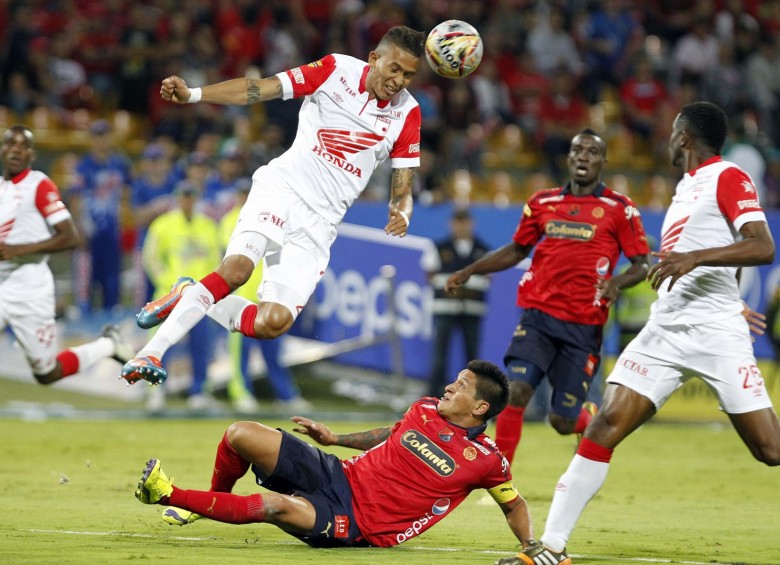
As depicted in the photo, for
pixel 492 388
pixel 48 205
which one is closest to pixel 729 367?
pixel 492 388

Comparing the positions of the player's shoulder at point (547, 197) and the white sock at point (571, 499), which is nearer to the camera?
the white sock at point (571, 499)

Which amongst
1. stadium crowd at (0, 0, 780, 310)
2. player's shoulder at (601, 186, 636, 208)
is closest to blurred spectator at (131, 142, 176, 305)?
stadium crowd at (0, 0, 780, 310)

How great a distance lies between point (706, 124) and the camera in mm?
7770

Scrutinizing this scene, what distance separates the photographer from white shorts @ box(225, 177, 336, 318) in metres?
8.54

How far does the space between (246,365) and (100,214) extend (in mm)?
3495

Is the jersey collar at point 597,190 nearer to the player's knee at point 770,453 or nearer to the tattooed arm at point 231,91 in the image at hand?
the tattooed arm at point 231,91

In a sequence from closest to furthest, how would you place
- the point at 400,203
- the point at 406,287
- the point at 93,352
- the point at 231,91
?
the point at 231,91 < the point at 400,203 < the point at 93,352 < the point at 406,287

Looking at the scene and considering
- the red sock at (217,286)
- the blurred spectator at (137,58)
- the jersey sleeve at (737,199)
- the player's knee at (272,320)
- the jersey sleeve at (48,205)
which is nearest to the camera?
the jersey sleeve at (737,199)

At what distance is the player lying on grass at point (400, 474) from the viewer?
7.10m

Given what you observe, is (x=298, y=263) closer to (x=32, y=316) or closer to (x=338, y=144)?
(x=338, y=144)

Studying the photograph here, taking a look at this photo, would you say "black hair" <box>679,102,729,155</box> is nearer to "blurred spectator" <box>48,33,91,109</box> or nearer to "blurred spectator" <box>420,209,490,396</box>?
"blurred spectator" <box>420,209,490,396</box>

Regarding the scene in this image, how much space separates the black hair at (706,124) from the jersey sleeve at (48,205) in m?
6.26

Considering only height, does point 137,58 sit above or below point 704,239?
above

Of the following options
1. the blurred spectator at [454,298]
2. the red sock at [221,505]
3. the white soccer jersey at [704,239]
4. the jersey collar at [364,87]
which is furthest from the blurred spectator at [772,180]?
the red sock at [221,505]
